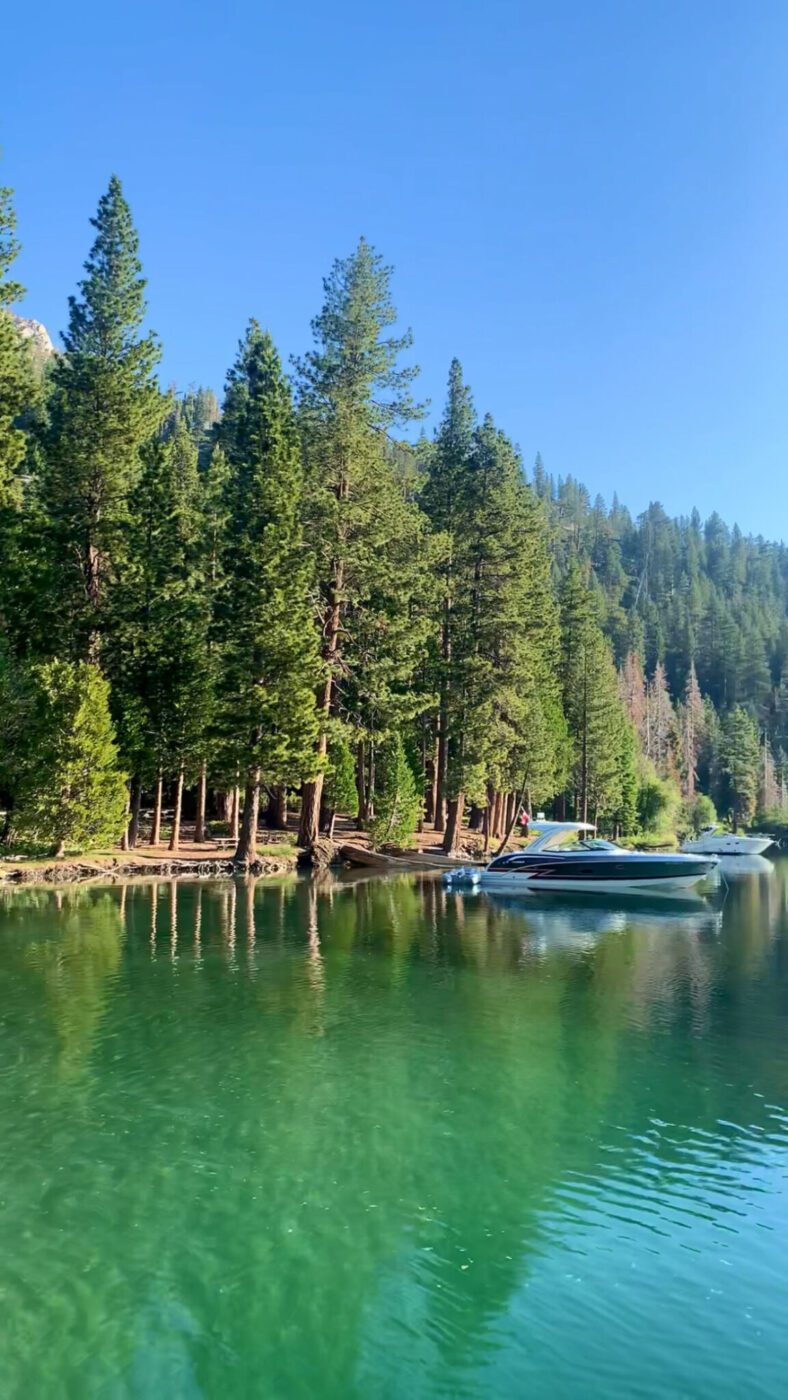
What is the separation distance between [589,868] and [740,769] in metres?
77.6

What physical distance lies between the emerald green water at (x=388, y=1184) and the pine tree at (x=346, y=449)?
2411 centimetres

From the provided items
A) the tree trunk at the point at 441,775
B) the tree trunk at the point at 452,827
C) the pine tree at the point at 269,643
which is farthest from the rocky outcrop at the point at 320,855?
the tree trunk at the point at 441,775

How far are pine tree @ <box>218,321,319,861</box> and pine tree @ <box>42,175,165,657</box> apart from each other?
479cm

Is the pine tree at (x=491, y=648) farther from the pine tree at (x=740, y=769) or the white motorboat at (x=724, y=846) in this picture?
the pine tree at (x=740, y=769)

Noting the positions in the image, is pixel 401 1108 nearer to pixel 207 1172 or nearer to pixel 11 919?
pixel 207 1172

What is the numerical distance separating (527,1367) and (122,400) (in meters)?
35.2

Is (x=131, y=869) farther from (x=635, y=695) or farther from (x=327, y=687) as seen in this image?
(x=635, y=695)

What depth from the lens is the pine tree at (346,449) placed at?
38250mm

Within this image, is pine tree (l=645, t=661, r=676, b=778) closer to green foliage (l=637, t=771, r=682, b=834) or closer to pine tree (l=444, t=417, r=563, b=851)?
green foliage (l=637, t=771, r=682, b=834)

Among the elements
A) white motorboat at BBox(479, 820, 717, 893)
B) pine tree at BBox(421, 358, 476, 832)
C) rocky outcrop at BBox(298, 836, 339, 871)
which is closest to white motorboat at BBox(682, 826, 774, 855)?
pine tree at BBox(421, 358, 476, 832)

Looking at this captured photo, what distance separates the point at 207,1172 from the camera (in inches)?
322

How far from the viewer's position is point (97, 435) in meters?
34.7

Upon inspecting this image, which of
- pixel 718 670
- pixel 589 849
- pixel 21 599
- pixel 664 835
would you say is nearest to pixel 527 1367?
pixel 589 849

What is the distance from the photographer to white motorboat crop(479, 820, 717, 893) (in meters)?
32.2
